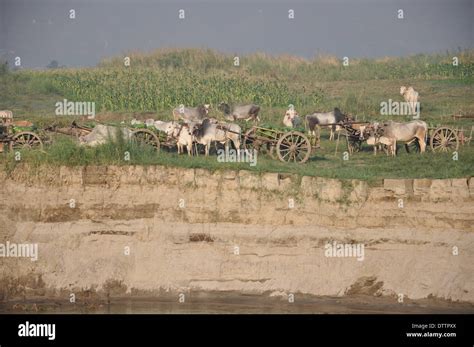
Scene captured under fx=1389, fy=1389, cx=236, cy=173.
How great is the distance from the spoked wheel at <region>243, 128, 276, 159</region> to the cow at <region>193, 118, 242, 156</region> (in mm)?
225

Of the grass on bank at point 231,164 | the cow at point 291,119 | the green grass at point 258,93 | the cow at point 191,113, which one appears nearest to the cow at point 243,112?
the green grass at point 258,93

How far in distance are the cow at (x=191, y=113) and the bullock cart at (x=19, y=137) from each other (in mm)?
4576

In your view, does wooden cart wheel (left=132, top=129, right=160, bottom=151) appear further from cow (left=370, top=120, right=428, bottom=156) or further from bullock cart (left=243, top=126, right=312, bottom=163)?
cow (left=370, top=120, right=428, bottom=156)

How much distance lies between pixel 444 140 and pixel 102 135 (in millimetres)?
7549

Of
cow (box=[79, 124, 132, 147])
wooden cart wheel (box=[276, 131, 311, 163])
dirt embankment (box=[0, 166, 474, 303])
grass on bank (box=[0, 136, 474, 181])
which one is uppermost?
cow (box=[79, 124, 132, 147])

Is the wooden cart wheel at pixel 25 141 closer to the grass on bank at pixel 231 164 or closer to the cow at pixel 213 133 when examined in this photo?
the grass on bank at pixel 231 164

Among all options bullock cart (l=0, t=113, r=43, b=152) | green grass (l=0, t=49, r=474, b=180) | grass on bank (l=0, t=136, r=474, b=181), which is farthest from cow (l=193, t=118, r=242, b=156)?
bullock cart (l=0, t=113, r=43, b=152)

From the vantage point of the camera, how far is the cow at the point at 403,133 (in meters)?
30.0

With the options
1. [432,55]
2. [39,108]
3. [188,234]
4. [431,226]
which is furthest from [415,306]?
[432,55]

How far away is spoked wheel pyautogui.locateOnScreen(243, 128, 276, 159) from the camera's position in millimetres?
29328

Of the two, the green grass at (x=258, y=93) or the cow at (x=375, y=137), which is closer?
the green grass at (x=258, y=93)

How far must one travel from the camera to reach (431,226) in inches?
1024

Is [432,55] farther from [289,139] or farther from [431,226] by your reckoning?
[431,226]

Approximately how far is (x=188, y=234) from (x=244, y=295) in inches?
67.1
